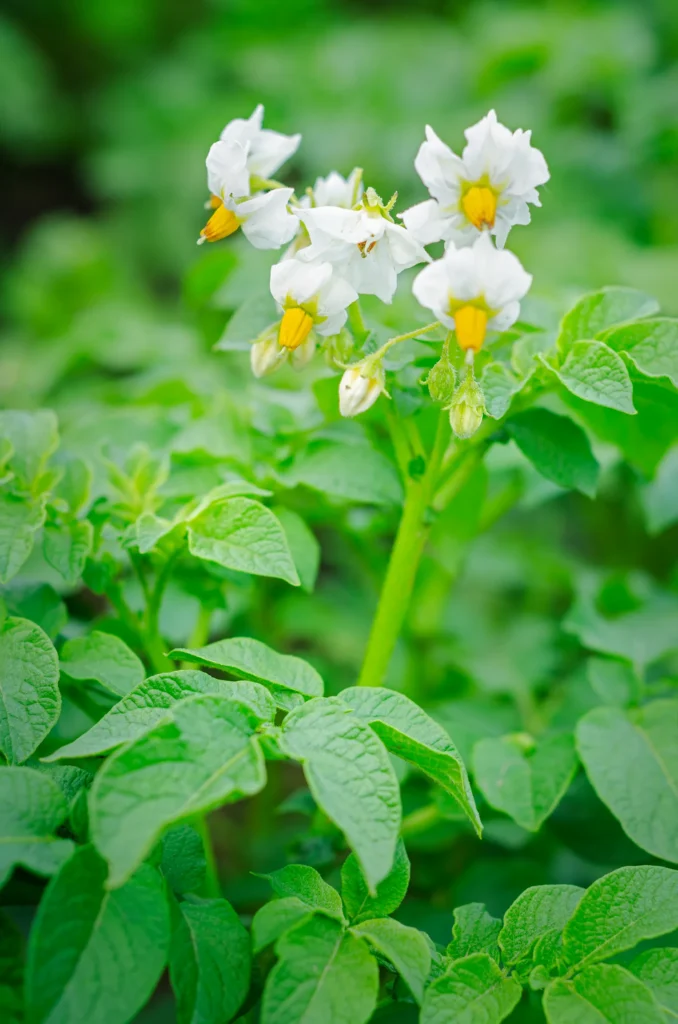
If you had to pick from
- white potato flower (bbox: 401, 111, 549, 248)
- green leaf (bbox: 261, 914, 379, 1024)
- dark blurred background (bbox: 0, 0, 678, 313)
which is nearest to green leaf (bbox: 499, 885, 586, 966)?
green leaf (bbox: 261, 914, 379, 1024)

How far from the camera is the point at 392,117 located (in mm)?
2422

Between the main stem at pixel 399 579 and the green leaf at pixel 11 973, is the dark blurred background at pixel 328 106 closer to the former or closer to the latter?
the main stem at pixel 399 579

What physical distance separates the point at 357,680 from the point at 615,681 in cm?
30

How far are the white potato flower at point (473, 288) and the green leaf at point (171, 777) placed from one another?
348 millimetres

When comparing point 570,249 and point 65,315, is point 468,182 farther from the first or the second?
point 65,315

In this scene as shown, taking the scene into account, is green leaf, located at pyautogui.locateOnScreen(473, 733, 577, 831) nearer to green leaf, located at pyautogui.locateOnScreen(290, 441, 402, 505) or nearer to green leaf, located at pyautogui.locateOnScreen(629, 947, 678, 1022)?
green leaf, located at pyautogui.locateOnScreen(629, 947, 678, 1022)

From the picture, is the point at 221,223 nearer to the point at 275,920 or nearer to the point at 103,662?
the point at 103,662

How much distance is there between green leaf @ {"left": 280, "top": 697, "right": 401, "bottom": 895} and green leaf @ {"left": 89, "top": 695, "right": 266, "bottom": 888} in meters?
0.04

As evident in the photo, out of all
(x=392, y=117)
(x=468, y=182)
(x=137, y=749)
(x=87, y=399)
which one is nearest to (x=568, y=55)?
(x=392, y=117)

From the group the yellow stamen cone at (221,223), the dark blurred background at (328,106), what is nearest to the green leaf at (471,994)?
the yellow stamen cone at (221,223)

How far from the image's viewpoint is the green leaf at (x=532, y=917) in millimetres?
690

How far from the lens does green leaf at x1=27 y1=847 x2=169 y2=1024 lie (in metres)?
0.55

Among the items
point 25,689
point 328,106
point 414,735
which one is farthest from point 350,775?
point 328,106

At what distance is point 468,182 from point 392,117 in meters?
1.91
